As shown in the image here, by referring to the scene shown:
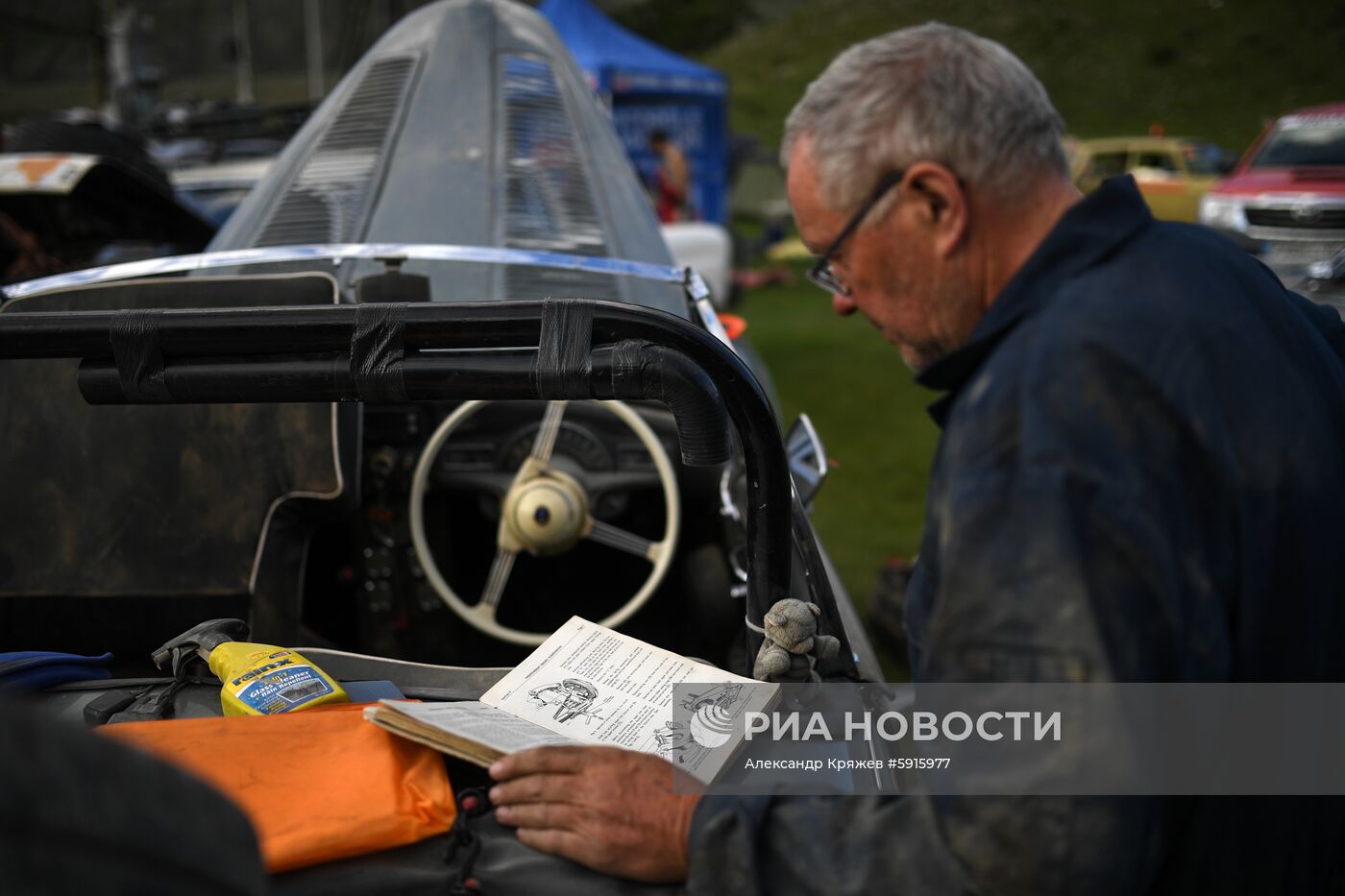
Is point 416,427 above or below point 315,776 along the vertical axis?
below

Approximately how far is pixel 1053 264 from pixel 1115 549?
1.20ft

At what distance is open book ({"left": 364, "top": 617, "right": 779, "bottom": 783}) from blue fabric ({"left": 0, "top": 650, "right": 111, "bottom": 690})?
61 cm

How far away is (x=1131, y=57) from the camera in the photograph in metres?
62.5

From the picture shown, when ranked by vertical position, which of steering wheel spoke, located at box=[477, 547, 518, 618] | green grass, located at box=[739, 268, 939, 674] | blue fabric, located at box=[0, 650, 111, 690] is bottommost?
green grass, located at box=[739, 268, 939, 674]

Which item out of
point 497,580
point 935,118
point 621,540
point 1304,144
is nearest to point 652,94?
point 1304,144

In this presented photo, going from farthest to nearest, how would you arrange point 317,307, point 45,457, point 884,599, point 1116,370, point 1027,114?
point 884,599 < point 45,457 < point 317,307 < point 1027,114 < point 1116,370

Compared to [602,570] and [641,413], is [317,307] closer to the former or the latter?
[641,413]

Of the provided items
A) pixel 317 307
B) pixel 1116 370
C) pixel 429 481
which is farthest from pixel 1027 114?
pixel 429 481

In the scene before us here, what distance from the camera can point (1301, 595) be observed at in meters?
1.22

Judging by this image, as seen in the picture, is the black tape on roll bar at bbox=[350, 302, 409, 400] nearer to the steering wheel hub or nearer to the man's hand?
the man's hand

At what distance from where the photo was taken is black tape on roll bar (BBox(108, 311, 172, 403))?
1.63 meters

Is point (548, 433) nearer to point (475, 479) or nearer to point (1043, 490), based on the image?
point (475, 479)

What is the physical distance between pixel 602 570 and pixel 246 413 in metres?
1.26

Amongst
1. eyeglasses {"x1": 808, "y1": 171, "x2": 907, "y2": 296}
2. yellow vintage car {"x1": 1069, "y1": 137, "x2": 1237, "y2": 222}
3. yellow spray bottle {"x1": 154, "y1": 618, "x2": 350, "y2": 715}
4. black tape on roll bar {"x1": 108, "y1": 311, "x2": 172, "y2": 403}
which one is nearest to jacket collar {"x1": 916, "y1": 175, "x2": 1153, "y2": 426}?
eyeglasses {"x1": 808, "y1": 171, "x2": 907, "y2": 296}
